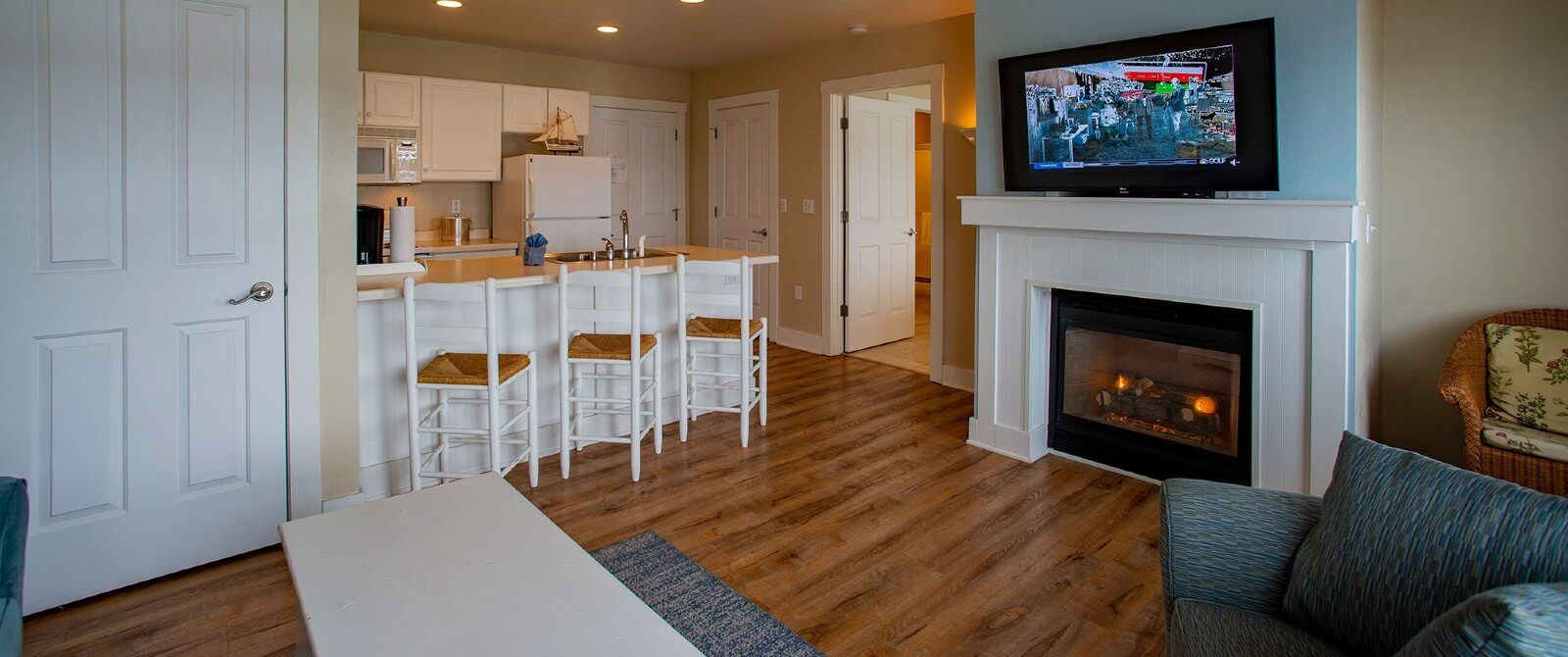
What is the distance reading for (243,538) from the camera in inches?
111

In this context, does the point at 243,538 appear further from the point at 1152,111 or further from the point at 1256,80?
the point at 1256,80

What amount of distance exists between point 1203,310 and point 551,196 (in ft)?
14.1

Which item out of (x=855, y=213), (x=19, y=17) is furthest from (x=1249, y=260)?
(x=19, y=17)

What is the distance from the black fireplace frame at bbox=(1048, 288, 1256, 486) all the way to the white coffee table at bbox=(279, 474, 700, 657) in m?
2.50

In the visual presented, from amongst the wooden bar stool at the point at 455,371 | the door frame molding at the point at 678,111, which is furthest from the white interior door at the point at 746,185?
the wooden bar stool at the point at 455,371

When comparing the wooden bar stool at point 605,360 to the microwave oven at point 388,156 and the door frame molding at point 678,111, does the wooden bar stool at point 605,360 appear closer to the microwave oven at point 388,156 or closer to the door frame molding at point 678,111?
the microwave oven at point 388,156

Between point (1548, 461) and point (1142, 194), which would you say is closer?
point (1548, 461)

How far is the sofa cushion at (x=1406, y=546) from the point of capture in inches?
49.5

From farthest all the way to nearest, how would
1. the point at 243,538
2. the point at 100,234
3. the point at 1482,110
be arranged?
the point at 1482,110, the point at 243,538, the point at 100,234

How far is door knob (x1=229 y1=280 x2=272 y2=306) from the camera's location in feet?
8.83

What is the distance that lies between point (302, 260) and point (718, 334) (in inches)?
69.8

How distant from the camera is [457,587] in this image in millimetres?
1708

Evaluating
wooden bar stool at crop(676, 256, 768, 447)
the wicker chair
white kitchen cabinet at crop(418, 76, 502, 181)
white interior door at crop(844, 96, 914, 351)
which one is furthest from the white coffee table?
white interior door at crop(844, 96, 914, 351)

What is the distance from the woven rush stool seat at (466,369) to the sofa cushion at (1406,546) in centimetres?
262
